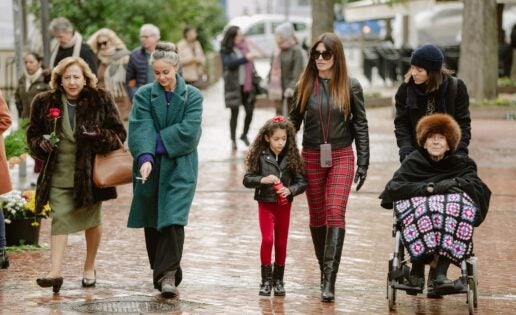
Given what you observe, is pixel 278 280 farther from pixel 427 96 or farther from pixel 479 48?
pixel 479 48

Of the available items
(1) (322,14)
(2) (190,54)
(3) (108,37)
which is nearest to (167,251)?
(3) (108,37)

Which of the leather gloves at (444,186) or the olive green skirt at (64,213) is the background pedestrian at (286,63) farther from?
the leather gloves at (444,186)

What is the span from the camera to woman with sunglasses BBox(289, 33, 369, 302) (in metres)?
10.1

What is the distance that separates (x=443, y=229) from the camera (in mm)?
9406

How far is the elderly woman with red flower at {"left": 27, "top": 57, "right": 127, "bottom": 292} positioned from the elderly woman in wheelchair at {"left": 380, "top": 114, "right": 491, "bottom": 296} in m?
2.05

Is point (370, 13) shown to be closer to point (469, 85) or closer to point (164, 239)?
point (469, 85)

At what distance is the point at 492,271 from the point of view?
11219 millimetres

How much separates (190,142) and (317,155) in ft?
2.87

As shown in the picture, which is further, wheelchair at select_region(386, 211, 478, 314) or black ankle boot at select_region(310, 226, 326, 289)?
black ankle boot at select_region(310, 226, 326, 289)

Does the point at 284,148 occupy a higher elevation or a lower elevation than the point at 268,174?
higher

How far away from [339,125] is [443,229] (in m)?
1.19

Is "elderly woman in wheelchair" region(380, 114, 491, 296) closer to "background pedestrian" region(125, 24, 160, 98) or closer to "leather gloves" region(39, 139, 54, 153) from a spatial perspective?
"leather gloves" region(39, 139, 54, 153)

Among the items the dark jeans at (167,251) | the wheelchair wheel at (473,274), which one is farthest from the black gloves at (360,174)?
the dark jeans at (167,251)

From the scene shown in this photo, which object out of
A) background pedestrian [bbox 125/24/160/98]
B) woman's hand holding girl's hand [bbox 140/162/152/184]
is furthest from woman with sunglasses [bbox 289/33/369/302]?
background pedestrian [bbox 125/24/160/98]
